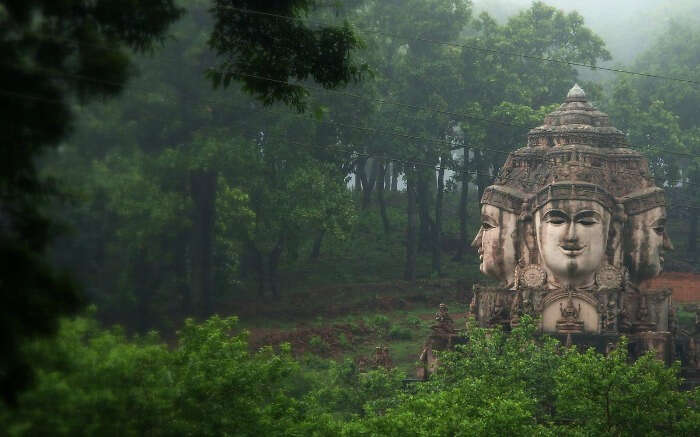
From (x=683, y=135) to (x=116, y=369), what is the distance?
44772 mm

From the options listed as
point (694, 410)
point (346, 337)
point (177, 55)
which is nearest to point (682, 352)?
point (694, 410)

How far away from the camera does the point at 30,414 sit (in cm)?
1773

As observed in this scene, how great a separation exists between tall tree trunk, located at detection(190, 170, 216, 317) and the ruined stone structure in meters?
10.5

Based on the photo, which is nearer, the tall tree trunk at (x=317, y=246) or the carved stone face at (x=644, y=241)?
the carved stone face at (x=644, y=241)

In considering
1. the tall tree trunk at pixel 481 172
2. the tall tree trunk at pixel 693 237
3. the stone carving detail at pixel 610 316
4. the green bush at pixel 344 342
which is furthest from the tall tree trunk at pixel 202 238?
the tall tree trunk at pixel 693 237

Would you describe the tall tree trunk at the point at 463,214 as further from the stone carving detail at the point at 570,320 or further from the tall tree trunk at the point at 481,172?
the stone carving detail at the point at 570,320

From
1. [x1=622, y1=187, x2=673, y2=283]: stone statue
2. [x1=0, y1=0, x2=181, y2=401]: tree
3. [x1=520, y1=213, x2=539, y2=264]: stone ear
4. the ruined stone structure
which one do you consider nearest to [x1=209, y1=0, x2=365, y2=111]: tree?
[x1=0, y1=0, x2=181, y2=401]: tree

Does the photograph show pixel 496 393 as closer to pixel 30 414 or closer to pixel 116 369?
pixel 116 369

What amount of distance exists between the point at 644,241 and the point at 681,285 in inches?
678

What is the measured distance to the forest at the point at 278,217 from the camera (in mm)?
13430

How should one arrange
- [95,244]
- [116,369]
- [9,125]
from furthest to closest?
[116,369] → [95,244] → [9,125]

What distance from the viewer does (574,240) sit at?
3706cm

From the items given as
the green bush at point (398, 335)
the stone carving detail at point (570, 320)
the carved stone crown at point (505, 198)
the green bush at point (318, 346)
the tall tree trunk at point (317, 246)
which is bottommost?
the green bush at point (318, 346)

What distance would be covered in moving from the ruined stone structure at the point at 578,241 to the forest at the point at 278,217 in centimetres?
173
